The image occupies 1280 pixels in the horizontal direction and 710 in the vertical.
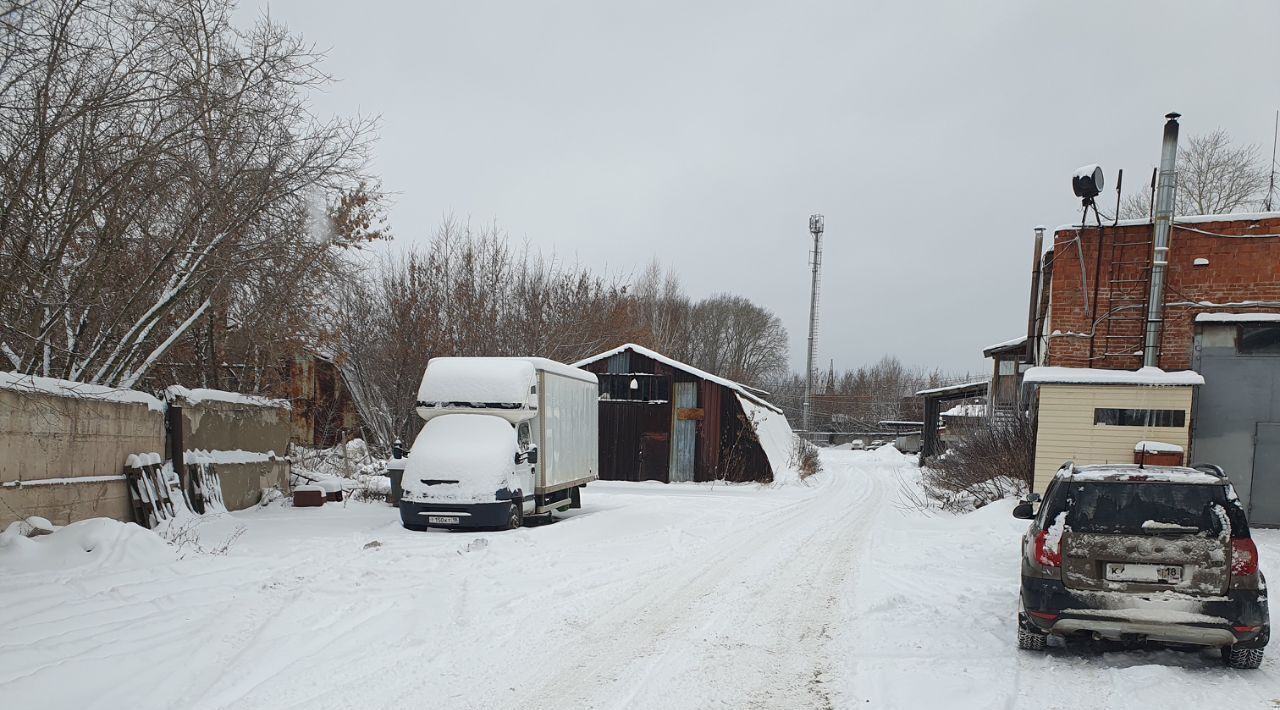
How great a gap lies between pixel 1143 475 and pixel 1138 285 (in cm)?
1126

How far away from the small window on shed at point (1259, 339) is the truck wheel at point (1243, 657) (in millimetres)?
11310

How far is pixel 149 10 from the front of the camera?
923cm

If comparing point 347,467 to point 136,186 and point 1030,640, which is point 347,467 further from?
point 1030,640

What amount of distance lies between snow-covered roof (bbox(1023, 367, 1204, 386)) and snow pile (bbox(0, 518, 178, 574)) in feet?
48.1

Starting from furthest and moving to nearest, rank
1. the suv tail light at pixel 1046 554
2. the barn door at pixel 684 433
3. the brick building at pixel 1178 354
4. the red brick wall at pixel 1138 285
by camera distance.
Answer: the barn door at pixel 684 433
the red brick wall at pixel 1138 285
the brick building at pixel 1178 354
the suv tail light at pixel 1046 554

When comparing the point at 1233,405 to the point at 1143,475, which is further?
the point at 1233,405

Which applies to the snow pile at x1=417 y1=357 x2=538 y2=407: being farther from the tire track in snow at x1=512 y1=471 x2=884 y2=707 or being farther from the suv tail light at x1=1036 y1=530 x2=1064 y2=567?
the suv tail light at x1=1036 y1=530 x2=1064 y2=567

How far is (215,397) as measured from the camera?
1358cm

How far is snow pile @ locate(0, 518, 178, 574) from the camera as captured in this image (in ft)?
25.7

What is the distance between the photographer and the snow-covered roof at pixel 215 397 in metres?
12.4

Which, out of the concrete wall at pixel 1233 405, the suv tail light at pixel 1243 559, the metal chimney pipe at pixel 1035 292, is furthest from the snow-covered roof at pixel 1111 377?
the suv tail light at pixel 1243 559

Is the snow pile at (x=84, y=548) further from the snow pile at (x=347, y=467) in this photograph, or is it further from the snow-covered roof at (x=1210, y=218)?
the snow-covered roof at (x=1210, y=218)

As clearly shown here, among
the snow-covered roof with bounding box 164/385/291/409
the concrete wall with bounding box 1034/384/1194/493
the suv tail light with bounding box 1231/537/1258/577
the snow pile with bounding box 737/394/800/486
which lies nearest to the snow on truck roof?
the snow-covered roof with bounding box 164/385/291/409

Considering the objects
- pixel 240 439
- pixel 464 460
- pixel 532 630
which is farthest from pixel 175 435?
pixel 532 630
